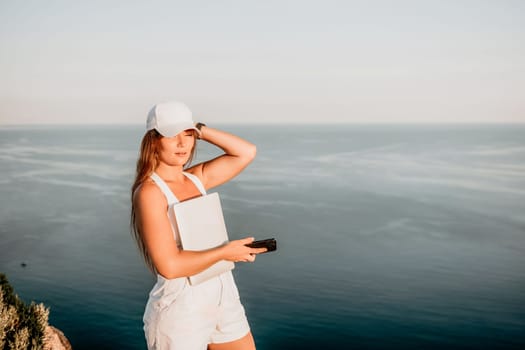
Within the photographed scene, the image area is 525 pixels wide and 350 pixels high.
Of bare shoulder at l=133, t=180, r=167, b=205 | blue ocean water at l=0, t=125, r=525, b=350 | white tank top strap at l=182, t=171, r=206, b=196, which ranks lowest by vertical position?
blue ocean water at l=0, t=125, r=525, b=350

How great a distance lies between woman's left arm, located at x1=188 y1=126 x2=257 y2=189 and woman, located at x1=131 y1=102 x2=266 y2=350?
0.72ft

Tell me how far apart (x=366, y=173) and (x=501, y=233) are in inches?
1199

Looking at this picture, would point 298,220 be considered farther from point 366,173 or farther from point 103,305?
point 366,173

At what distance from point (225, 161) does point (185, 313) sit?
98 cm

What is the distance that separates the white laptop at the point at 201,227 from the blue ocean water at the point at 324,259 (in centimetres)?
2128

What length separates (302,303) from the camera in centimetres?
2572

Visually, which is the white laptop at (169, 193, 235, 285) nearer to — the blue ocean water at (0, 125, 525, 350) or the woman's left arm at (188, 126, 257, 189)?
the woman's left arm at (188, 126, 257, 189)

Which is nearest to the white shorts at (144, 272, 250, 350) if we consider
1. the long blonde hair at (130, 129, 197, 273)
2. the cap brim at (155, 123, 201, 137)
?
the long blonde hair at (130, 129, 197, 273)

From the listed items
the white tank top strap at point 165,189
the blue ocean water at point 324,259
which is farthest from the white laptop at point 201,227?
the blue ocean water at point 324,259

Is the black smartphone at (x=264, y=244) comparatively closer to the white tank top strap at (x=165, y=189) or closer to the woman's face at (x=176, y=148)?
the white tank top strap at (x=165, y=189)

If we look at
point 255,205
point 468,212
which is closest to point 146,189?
point 255,205

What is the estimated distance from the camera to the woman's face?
8.17 ft

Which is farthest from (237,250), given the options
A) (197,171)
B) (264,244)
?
(197,171)
